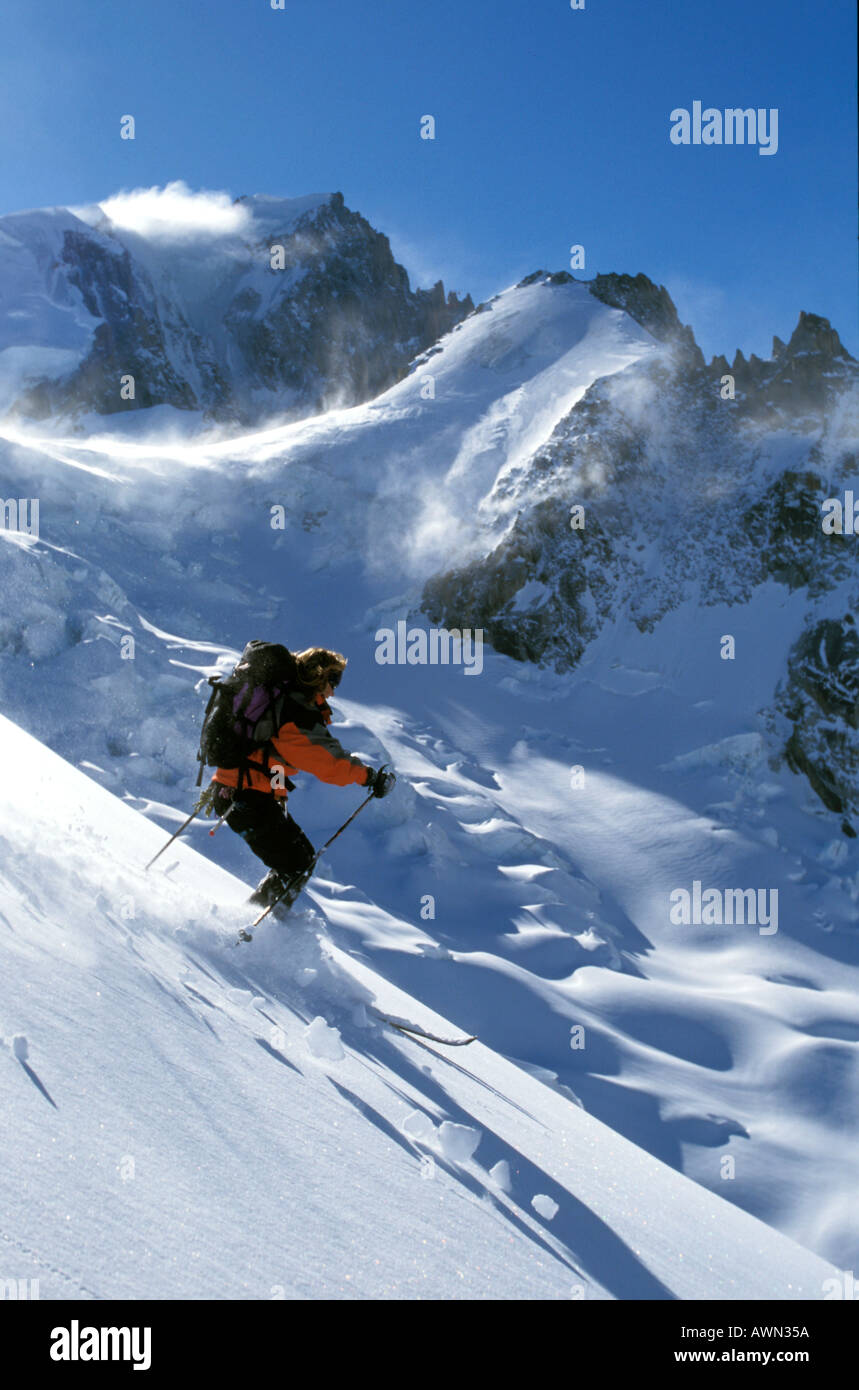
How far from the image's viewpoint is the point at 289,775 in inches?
188

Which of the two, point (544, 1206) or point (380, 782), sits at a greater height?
point (380, 782)

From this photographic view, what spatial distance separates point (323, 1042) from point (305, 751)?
1.75 meters

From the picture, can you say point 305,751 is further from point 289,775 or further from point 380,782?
point 380,782

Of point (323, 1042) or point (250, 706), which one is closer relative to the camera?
point (323, 1042)

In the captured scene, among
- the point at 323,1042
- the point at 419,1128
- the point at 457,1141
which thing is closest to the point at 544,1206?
the point at 457,1141

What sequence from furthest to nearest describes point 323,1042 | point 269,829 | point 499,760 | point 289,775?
point 499,760 < point 269,829 < point 289,775 < point 323,1042

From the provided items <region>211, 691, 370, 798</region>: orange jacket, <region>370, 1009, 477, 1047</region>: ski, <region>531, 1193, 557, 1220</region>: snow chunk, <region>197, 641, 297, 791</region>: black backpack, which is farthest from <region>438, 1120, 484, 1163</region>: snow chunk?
<region>197, 641, 297, 791</region>: black backpack

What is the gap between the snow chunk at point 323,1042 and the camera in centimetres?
321

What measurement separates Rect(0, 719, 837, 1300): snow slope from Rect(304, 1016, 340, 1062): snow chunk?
0.02 m

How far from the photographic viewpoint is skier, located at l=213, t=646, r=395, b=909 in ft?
15.1

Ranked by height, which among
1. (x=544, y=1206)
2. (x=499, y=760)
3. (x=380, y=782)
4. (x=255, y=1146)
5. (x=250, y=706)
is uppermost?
(x=499, y=760)

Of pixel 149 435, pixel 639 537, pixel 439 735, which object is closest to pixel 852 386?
pixel 639 537

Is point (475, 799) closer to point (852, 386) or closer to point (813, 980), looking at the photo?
point (813, 980)

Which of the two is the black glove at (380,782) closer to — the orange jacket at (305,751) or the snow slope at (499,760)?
the orange jacket at (305,751)
